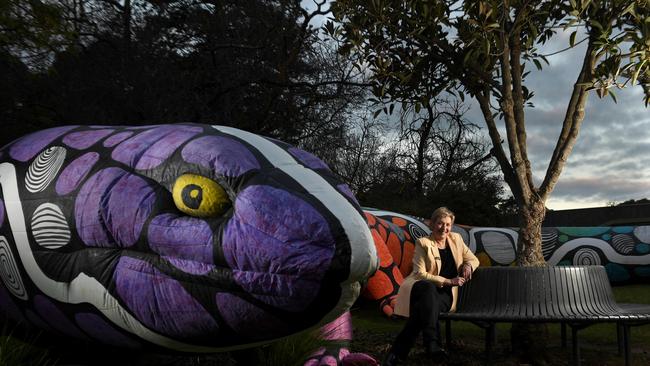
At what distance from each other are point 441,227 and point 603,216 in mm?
12259

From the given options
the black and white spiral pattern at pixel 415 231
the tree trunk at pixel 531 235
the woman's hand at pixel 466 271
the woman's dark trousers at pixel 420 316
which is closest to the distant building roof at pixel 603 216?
the black and white spiral pattern at pixel 415 231

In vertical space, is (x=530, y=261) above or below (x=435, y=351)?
above

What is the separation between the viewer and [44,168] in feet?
9.34

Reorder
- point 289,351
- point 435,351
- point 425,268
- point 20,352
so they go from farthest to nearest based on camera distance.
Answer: point 425,268, point 435,351, point 289,351, point 20,352

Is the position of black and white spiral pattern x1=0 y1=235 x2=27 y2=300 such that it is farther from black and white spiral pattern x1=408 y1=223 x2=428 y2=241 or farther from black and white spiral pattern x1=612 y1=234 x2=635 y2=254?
black and white spiral pattern x1=612 y1=234 x2=635 y2=254

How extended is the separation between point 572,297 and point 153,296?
3253 mm

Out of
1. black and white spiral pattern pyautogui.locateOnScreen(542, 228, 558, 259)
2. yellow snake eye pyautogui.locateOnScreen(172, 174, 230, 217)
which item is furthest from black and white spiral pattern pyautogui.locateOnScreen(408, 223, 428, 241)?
yellow snake eye pyautogui.locateOnScreen(172, 174, 230, 217)

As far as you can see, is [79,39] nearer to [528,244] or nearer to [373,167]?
[528,244]

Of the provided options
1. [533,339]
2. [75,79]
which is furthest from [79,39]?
[533,339]

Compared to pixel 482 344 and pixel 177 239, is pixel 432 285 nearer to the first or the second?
pixel 482 344

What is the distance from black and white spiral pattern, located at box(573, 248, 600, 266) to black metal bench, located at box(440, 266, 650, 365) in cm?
553

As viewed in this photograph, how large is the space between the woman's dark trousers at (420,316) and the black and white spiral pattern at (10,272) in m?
2.43

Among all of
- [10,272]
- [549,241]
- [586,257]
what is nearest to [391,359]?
[10,272]

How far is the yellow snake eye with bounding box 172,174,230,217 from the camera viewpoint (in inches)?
87.4
